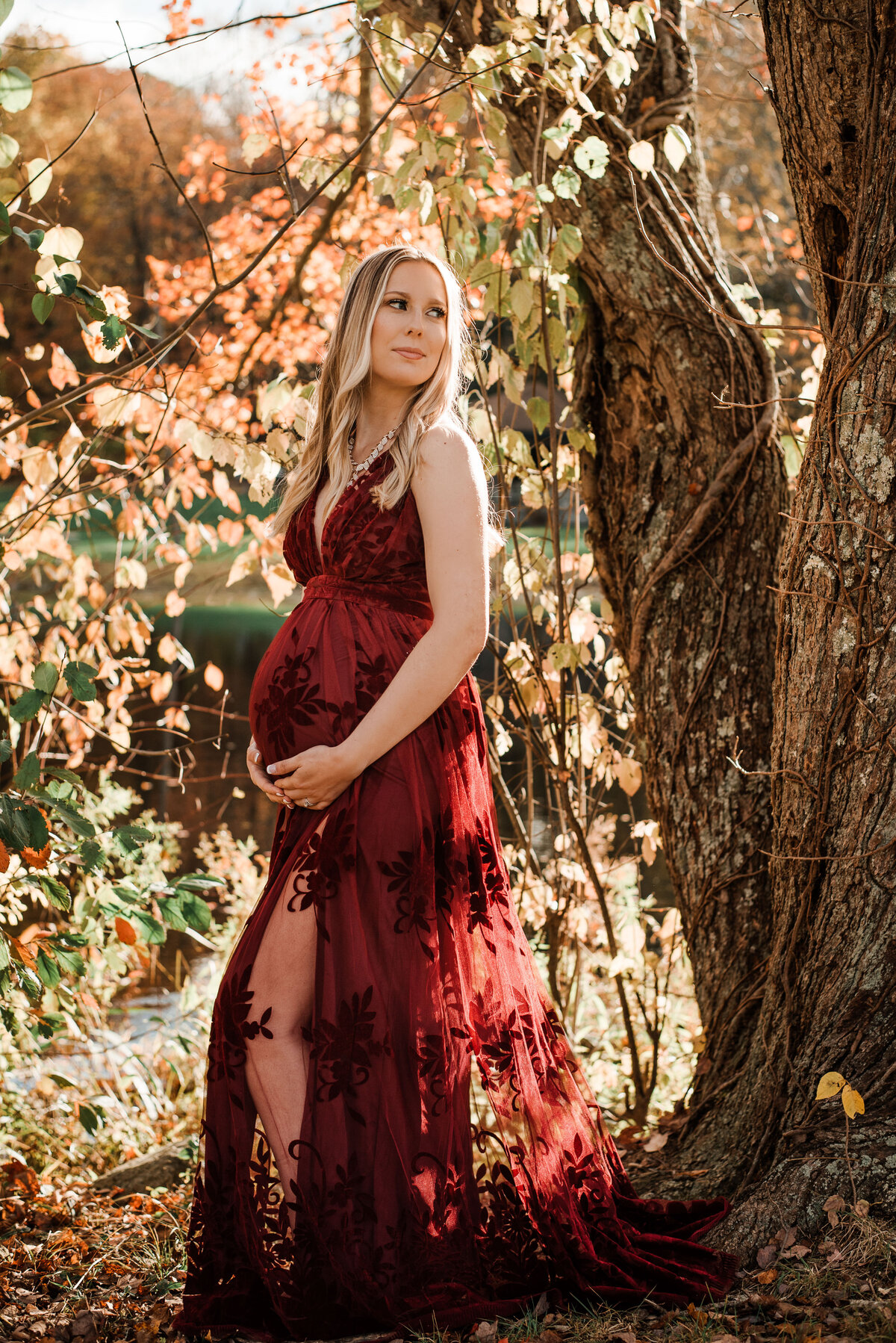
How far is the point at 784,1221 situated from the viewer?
5.97 feet

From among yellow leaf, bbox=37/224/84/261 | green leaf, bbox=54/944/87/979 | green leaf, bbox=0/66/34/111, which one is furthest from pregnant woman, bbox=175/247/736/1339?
green leaf, bbox=0/66/34/111

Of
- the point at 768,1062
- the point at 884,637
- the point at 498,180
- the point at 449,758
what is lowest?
the point at 768,1062

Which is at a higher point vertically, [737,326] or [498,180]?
[498,180]

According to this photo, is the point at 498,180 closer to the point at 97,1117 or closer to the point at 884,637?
the point at 884,637

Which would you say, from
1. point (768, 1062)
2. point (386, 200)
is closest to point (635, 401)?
point (768, 1062)

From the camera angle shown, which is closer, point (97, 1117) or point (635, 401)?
point (97, 1117)

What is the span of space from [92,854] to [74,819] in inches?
4.2

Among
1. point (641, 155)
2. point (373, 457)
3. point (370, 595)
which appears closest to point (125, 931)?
point (370, 595)

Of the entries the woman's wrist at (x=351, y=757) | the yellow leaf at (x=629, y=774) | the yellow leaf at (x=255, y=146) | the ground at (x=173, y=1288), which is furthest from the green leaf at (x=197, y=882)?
the yellow leaf at (x=255, y=146)

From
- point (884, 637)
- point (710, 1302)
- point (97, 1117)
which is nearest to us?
point (710, 1302)

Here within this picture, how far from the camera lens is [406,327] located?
1.95m

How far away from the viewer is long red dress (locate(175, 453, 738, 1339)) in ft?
5.57

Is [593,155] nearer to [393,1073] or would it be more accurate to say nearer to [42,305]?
[42,305]

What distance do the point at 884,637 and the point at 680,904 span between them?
3.00 feet
